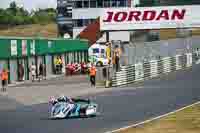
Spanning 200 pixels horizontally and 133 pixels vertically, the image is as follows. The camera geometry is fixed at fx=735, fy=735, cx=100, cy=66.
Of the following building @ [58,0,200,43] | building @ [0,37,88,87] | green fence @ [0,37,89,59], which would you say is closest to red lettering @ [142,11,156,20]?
building @ [0,37,88,87]

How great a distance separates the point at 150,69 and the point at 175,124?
2499cm

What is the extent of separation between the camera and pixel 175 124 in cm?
2170

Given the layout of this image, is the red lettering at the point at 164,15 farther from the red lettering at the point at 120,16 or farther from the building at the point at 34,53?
the building at the point at 34,53

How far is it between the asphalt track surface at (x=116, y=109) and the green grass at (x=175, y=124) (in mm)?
799

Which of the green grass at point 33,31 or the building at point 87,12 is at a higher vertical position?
the building at point 87,12

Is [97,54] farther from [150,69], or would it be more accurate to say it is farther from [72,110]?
[72,110]

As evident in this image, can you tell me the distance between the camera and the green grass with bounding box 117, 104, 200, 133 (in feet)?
65.6

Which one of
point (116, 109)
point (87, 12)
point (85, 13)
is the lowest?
point (85, 13)

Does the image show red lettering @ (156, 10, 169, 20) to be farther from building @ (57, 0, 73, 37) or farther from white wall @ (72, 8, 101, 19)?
building @ (57, 0, 73, 37)

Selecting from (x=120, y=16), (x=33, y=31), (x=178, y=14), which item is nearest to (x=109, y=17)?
(x=120, y=16)

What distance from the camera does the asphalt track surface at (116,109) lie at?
2172cm

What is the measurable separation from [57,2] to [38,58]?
2987 inches

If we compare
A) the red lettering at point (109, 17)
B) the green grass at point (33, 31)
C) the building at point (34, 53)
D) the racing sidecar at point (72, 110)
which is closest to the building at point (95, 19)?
the red lettering at point (109, 17)

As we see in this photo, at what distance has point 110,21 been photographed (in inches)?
2862
